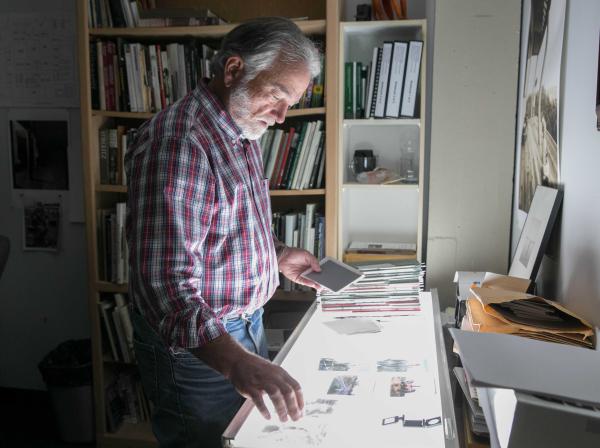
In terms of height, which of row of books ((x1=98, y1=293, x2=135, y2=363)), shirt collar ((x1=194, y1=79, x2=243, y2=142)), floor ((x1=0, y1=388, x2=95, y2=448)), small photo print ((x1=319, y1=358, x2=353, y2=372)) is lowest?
floor ((x1=0, y1=388, x2=95, y2=448))

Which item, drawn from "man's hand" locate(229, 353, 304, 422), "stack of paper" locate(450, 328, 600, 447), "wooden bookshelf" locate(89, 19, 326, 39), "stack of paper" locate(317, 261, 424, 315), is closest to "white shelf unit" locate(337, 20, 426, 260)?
"wooden bookshelf" locate(89, 19, 326, 39)

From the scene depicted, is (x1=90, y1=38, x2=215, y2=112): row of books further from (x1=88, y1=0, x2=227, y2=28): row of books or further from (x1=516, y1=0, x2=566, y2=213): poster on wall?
(x1=516, y1=0, x2=566, y2=213): poster on wall

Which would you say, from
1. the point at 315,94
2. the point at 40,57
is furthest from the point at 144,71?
the point at 40,57

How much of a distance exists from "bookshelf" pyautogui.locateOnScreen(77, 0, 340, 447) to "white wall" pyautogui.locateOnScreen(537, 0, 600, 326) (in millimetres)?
1070

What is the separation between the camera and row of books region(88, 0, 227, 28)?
243 cm

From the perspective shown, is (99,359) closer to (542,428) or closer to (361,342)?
(361,342)

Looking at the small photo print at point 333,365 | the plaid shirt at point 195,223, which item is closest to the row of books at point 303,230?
the plaid shirt at point 195,223

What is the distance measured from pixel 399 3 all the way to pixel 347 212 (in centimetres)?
90

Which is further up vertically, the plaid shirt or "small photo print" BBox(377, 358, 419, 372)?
the plaid shirt

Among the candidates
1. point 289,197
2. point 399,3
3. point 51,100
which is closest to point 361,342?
point 289,197

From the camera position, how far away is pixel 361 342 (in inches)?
60.6

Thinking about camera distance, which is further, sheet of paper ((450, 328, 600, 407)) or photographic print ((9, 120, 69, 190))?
photographic print ((9, 120, 69, 190))

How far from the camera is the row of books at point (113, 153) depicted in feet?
8.34

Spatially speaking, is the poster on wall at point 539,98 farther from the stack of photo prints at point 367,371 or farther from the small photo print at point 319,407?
the small photo print at point 319,407
